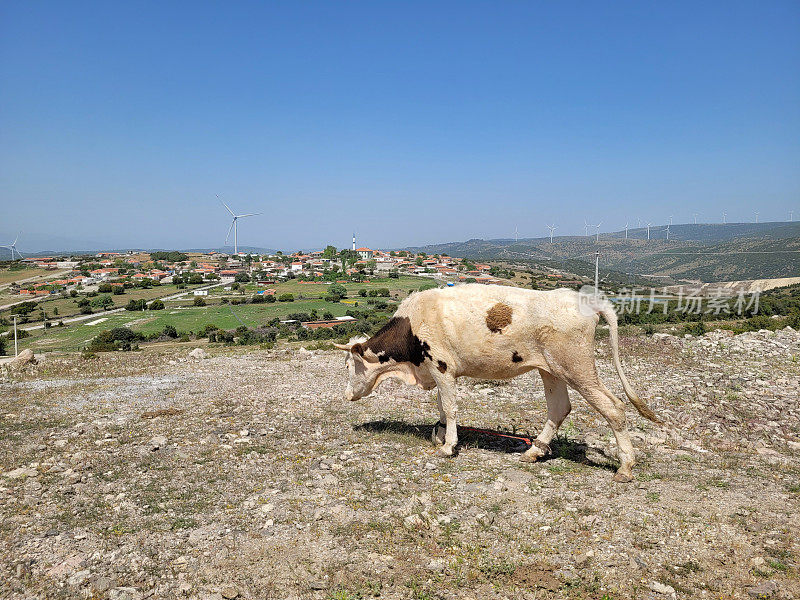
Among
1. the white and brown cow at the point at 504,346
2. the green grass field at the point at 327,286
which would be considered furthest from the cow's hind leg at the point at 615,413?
the green grass field at the point at 327,286

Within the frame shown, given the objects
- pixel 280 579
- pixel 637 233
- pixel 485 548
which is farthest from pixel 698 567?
pixel 637 233

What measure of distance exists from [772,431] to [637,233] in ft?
331

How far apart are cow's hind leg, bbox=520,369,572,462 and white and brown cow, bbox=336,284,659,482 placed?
0.02 metres

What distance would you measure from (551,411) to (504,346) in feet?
5.08

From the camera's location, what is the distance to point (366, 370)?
355 inches

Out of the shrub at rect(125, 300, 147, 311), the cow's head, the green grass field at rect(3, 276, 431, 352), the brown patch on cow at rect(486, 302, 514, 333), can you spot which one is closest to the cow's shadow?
the cow's head

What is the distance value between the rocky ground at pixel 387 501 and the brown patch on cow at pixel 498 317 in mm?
2253

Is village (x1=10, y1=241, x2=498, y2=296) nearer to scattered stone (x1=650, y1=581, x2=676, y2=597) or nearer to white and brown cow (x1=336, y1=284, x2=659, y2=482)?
white and brown cow (x1=336, y1=284, x2=659, y2=482)

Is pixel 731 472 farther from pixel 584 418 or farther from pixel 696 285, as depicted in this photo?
pixel 696 285

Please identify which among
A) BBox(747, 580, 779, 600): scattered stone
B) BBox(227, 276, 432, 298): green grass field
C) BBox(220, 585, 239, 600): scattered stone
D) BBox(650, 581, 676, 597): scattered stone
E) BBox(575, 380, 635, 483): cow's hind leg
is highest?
BBox(575, 380, 635, 483): cow's hind leg

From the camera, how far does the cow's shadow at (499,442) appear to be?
25.6ft

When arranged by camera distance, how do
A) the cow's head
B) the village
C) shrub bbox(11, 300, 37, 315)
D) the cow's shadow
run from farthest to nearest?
the village, shrub bbox(11, 300, 37, 315), the cow's head, the cow's shadow

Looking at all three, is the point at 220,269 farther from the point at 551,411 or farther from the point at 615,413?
the point at 615,413

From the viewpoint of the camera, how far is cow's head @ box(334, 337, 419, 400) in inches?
343
